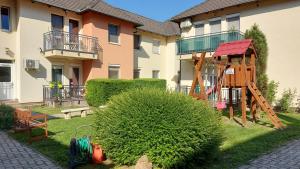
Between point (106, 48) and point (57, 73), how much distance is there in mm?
4369

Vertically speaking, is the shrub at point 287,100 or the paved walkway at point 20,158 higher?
the shrub at point 287,100

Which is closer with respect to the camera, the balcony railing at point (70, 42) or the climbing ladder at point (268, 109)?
the climbing ladder at point (268, 109)

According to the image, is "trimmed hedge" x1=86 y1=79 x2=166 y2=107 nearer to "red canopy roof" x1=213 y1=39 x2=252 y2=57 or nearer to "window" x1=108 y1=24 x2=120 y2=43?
"window" x1=108 y1=24 x2=120 y2=43

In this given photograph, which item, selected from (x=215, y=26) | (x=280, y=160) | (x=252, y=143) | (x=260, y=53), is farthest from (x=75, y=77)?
(x=280, y=160)

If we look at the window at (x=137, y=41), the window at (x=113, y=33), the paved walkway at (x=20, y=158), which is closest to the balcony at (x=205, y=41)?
the window at (x=113, y=33)

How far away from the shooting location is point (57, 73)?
1906 centimetres

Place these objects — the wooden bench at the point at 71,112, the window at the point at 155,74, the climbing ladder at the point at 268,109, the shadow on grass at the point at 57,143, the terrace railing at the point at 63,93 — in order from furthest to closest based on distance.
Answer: the window at the point at 155,74, the terrace railing at the point at 63,93, the wooden bench at the point at 71,112, the climbing ladder at the point at 268,109, the shadow on grass at the point at 57,143

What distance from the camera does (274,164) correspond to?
19.2ft

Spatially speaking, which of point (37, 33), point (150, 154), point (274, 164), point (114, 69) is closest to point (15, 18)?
point (37, 33)

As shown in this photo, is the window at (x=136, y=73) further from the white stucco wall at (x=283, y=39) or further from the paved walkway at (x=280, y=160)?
the paved walkway at (x=280, y=160)

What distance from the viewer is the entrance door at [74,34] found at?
18.9m

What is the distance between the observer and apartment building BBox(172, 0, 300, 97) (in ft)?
50.9

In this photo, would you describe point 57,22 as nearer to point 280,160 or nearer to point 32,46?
point 32,46

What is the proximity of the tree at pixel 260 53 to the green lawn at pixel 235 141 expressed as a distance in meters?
5.02
